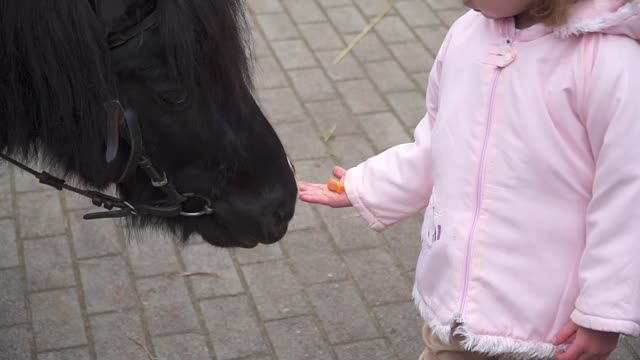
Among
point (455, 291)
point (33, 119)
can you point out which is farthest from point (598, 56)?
point (33, 119)

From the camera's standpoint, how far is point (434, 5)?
519 cm

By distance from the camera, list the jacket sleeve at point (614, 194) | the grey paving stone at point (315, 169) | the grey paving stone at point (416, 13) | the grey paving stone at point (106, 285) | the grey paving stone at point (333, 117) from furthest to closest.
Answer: the grey paving stone at point (416, 13) < the grey paving stone at point (333, 117) < the grey paving stone at point (315, 169) < the grey paving stone at point (106, 285) < the jacket sleeve at point (614, 194)

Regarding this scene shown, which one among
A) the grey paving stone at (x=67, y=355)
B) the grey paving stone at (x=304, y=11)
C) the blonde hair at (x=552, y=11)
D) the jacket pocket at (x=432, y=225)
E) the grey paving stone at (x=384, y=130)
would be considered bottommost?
the grey paving stone at (x=304, y=11)

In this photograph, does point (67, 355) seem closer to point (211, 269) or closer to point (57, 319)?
point (57, 319)

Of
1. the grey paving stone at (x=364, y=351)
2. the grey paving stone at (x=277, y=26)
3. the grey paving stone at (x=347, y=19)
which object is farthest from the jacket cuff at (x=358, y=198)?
the grey paving stone at (x=347, y=19)

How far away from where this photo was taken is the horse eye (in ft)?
6.52

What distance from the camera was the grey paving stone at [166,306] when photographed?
317 centimetres

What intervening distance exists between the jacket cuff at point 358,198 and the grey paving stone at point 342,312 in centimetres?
92

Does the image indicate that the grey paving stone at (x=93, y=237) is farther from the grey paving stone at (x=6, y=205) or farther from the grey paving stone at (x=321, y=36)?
the grey paving stone at (x=321, y=36)

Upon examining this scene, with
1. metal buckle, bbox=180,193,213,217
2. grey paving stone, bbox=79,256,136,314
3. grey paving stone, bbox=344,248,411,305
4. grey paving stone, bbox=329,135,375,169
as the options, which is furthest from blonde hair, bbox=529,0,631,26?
grey paving stone, bbox=329,135,375,169

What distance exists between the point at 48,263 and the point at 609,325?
2123mm

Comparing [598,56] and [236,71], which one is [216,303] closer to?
[236,71]

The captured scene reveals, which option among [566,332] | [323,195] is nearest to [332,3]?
[323,195]

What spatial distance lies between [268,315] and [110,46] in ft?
4.90
